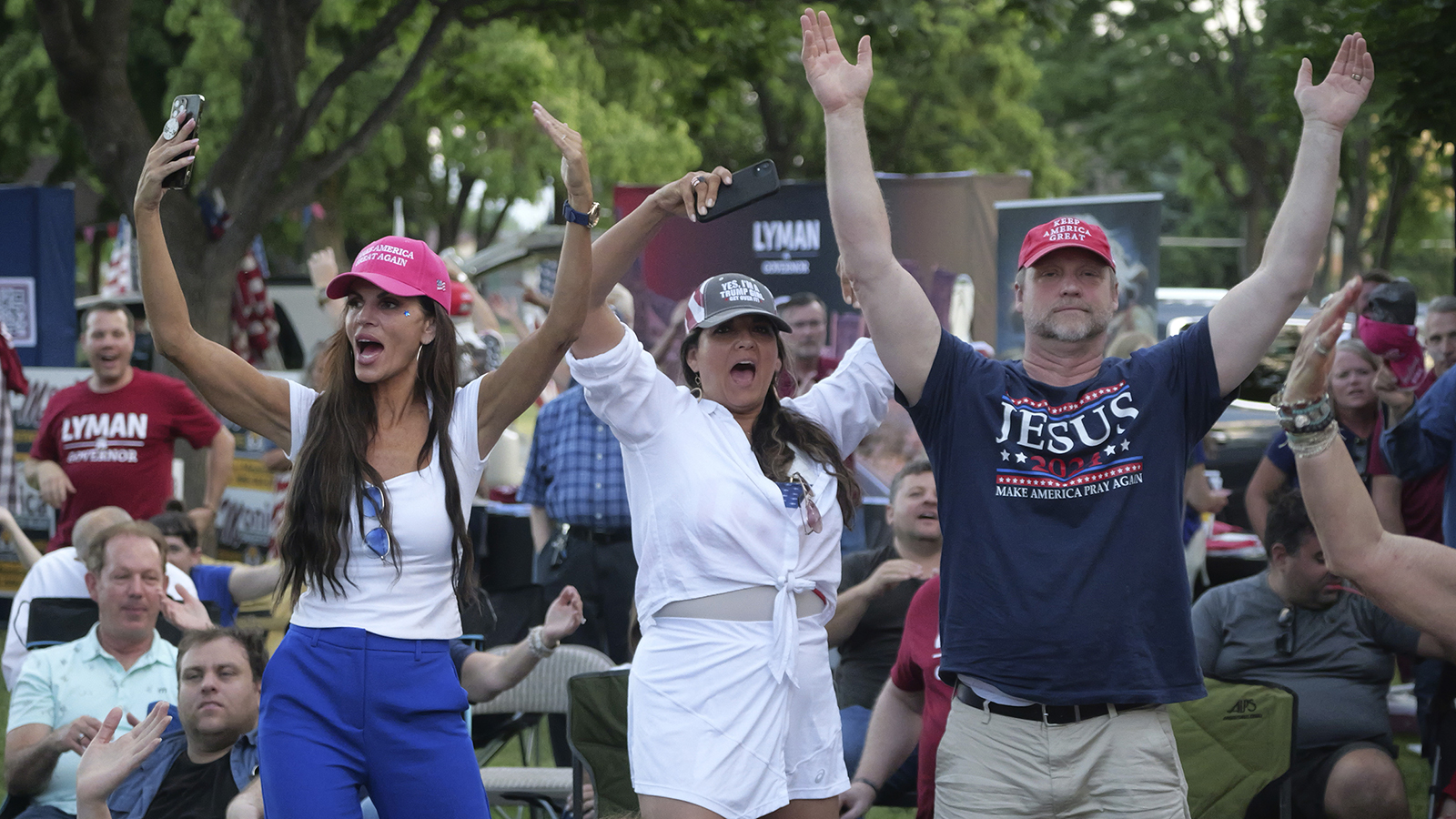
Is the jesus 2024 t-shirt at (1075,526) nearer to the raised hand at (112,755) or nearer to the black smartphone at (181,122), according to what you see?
the black smartphone at (181,122)

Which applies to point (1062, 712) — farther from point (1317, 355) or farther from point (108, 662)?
point (108, 662)

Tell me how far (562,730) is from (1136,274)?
411 centimetres

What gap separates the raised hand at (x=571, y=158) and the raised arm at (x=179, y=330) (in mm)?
765

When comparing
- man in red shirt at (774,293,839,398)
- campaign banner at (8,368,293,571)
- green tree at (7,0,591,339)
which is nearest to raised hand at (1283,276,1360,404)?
man in red shirt at (774,293,839,398)

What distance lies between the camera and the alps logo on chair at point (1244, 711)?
14.7 feet

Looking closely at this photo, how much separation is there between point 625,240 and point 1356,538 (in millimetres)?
1675

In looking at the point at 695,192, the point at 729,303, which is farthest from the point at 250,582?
the point at 695,192

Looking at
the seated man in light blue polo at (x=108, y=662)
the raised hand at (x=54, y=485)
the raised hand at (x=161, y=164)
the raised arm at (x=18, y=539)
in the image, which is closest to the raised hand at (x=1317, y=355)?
the raised hand at (x=161, y=164)

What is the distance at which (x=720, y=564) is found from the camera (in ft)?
10.3

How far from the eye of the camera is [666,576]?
125 inches

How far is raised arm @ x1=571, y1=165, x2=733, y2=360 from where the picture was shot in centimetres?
315

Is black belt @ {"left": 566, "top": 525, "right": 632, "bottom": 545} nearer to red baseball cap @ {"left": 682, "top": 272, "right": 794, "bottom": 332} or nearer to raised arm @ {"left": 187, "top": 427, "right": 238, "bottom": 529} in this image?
raised arm @ {"left": 187, "top": 427, "right": 238, "bottom": 529}

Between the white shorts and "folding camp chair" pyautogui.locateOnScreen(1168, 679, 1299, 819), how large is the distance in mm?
1770

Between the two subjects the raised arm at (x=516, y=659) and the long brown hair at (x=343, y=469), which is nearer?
the long brown hair at (x=343, y=469)
